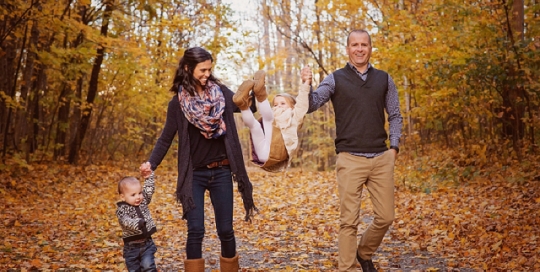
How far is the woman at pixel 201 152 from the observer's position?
4.82m

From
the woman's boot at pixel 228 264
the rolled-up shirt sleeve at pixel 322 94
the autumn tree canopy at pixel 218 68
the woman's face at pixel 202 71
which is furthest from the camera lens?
the autumn tree canopy at pixel 218 68

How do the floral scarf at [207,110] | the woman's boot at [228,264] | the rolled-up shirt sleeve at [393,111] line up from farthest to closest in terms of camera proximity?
the rolled-up shirt sleeve at [393,111]
the woman's boot at [228,264]
the floral scarf at [207,110]

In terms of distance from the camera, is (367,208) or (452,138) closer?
(367,208)

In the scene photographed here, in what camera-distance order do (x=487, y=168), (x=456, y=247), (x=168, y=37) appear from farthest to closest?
1. (x=168, y=37)
2. (x=487, y=168)
3. (x=456, y=247)

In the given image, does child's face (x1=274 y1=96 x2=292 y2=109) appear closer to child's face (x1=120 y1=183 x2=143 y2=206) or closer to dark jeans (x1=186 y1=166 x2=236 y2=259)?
dark jeans (x1=186 y1=166 x2=236 y2=259)

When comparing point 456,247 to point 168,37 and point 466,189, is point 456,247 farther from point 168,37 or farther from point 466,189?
point 168,37

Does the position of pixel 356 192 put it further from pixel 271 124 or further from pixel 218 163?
pixel 218 163

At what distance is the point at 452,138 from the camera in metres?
17.5

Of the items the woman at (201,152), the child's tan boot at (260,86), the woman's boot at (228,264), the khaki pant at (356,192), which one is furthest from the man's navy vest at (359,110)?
the woman's boot at (228,264)

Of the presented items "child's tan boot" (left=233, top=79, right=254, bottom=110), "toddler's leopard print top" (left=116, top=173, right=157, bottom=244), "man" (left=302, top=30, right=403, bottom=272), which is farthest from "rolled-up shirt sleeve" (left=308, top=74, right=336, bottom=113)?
"toddler's leopard print top" (left=116, top=173, right=157, bottom=244)

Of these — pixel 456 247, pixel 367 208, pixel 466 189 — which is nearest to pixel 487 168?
pixel 466 189

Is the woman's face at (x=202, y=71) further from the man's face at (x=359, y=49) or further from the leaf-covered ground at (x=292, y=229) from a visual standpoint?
the leaf-covered ground at (x=292, y=229)

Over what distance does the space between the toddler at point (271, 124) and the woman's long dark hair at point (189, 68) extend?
1.27 ft

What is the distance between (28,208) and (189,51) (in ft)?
26.3
